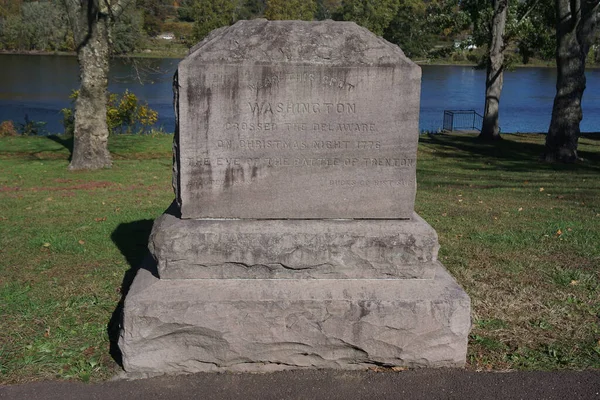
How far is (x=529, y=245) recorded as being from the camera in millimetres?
7109

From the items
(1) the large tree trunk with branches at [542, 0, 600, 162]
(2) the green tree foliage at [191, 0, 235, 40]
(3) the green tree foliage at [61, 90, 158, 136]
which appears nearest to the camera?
(1) the large tree trunk with branches at [542, 0, 600, 162]

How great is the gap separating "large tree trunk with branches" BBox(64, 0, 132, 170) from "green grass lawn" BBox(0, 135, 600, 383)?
0.62 metres

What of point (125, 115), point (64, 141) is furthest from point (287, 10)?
point (64, 141)

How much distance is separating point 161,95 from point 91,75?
2330cm

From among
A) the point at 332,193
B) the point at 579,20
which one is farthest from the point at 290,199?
the point at 579,20

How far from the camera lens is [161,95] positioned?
117 ft

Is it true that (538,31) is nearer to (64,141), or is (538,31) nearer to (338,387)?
(64,141)

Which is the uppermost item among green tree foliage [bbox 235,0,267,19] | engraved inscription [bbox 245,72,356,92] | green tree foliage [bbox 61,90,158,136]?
green tree foliage [bbox 235,0,267,19]

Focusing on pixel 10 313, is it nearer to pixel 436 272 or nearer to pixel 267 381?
pixel 267 381

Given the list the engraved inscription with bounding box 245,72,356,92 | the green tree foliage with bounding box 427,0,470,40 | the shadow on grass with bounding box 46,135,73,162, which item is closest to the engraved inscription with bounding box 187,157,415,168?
the engraved inscription with bounding box 245,72,356,92

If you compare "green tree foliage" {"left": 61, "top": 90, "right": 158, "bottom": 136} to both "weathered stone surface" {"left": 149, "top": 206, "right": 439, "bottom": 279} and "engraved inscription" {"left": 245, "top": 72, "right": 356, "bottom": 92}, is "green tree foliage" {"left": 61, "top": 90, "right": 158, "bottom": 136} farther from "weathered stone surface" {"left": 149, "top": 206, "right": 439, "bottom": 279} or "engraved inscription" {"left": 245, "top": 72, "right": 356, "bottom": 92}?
"engraved inscription" {"left": 245, "top": 72, "right": 356, "bottom": 92}

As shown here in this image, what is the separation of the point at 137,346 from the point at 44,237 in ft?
11.7

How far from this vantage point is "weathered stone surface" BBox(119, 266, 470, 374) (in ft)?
14.0

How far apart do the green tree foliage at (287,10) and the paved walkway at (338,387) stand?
3266 centimetres
